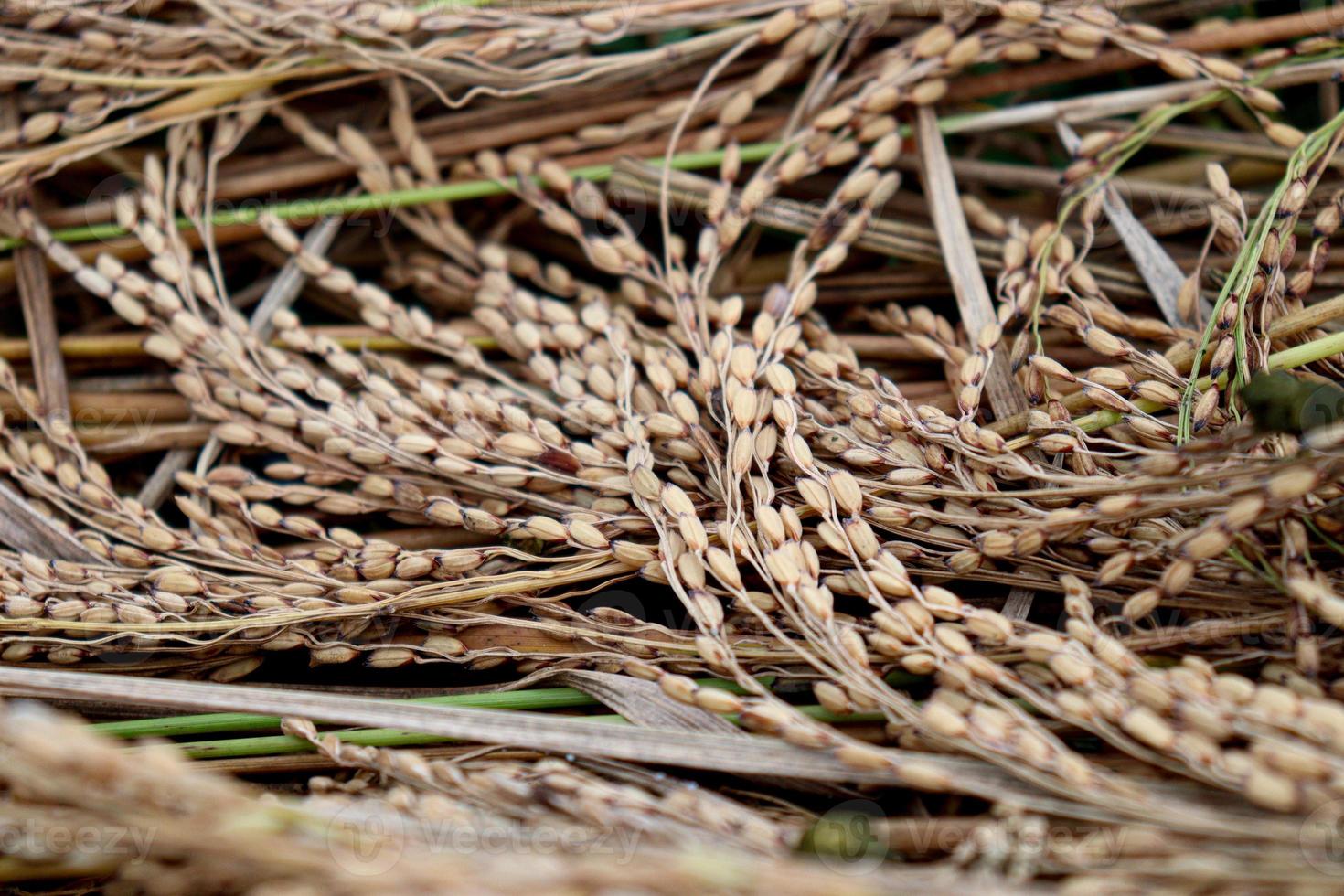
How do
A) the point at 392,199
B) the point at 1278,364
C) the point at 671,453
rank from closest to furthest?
the point at 1278,364 < the point at 671,453 < the point at 392,199

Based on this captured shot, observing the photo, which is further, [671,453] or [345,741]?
[671,453]

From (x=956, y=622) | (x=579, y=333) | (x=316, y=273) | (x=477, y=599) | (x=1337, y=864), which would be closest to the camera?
(x=1337, y=864)

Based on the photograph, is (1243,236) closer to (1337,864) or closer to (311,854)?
(1337,864)

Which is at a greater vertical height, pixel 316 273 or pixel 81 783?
pixel 316 273

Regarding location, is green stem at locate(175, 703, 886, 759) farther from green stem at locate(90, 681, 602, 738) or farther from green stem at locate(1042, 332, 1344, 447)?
green stem at locate(1042, 332, 1344, 447)

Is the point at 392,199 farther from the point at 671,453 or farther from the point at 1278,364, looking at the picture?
the point at 1278,364

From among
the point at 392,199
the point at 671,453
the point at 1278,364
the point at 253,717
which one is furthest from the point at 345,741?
the point at 1278,364

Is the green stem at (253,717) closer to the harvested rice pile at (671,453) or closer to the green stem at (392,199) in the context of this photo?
the harvested rice pile at (671,453)

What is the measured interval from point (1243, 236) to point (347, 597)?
1.25 meters

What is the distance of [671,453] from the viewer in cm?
132

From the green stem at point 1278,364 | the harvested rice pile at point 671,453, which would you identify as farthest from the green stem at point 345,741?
the green stem at point 1278,364

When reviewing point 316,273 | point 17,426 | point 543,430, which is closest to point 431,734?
point 543,430

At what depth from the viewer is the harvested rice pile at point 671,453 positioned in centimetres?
97

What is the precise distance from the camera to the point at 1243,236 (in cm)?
133
